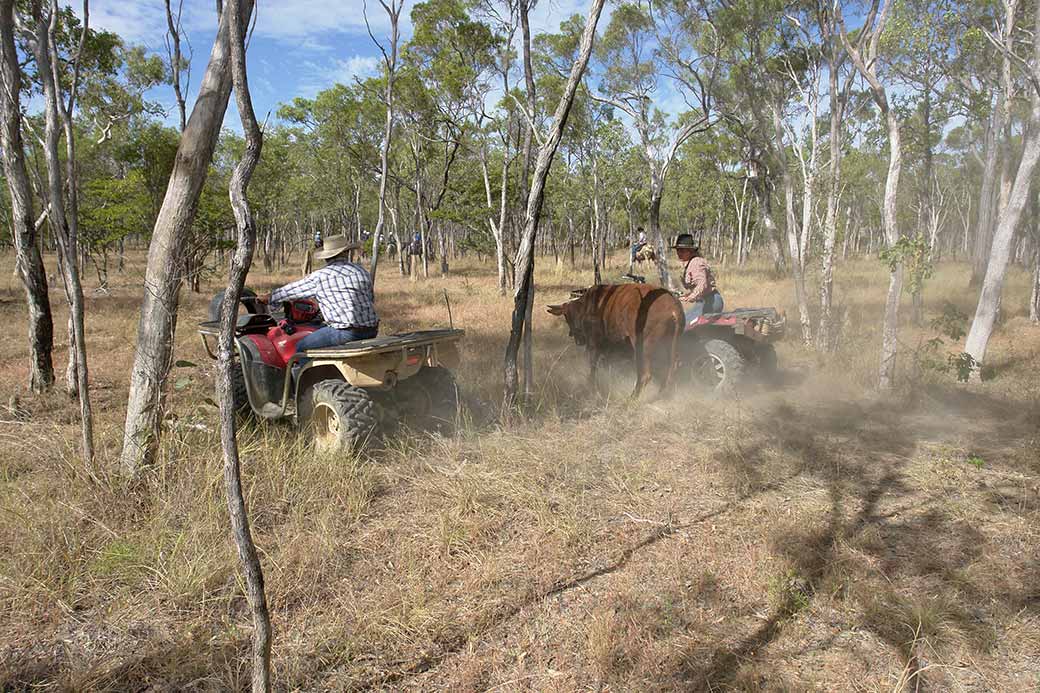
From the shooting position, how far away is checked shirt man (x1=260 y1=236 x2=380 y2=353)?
4.59 m

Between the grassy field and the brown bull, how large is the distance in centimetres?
103

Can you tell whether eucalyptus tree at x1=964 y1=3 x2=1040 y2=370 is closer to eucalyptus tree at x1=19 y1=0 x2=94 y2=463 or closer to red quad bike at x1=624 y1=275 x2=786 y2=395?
red quad bike at x1=624 y1=275 x2=786 y2=395

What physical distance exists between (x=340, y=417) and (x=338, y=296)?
3.26 feet

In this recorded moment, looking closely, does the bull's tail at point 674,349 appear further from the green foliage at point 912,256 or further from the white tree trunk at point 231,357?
the white tree trunk at point 231,357

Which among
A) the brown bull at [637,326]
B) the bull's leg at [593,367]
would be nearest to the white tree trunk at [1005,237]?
the brown bull at [637,326]

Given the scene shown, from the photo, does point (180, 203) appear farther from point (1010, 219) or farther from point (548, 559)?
point (1010, 219)

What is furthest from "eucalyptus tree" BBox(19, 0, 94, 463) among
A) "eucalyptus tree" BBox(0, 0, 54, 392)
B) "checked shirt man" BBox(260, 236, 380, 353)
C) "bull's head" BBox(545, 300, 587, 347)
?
"bull's head" BBox(545, 300, 587, 347)

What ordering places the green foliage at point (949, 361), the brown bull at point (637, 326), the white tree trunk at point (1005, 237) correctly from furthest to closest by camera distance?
the green foliage at point (949, 361), the white tree trunk at point (1005, 237), the brown bull at point (637, 326)

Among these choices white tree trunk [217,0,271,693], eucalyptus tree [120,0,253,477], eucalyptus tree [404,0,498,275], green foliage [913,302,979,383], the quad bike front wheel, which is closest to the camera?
white tree trunk [217,0,271,693]

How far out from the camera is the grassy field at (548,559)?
2393 millimetres

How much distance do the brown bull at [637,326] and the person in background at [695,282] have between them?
531 mm

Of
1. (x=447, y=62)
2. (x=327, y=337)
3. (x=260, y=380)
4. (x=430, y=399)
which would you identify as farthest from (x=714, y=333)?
(x=447, y=62)

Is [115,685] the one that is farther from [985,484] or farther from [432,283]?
[432,283]

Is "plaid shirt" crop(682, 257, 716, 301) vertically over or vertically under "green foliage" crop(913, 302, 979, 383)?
over
